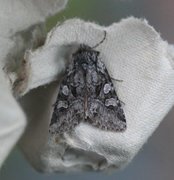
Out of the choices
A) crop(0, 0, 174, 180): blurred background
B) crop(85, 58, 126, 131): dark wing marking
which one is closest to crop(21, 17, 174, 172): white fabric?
crop(85, 58, 126, 131): dark wing marking

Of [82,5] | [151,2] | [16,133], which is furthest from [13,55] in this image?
[151,2]

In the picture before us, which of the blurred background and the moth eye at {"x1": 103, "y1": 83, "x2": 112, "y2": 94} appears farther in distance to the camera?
the blurred background

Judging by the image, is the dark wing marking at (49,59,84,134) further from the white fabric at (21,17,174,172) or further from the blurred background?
the blurred background

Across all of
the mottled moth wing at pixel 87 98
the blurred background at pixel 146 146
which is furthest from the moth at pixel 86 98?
the blurred background at pixel 146 146

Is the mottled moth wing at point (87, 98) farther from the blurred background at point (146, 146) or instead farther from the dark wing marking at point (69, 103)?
the blurred background at point (146, 146)

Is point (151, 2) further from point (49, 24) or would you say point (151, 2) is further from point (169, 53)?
point (169, 53)

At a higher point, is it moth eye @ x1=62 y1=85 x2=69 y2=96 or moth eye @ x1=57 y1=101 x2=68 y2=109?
moth eye @ x1=62 y1=85 x2=69 y2=96
